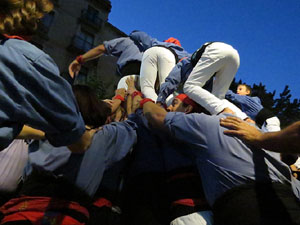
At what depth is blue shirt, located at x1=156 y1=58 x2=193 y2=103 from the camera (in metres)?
2.27

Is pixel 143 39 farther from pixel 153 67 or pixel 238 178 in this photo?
pixel 238 178

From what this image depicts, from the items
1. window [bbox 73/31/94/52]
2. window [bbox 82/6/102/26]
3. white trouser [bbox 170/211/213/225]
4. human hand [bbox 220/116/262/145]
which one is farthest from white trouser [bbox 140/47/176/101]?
window [bbox 82/6/102/26]

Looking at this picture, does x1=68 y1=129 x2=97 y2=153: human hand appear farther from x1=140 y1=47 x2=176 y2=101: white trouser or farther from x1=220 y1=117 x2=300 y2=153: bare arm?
x1=140 y1=47 x2=176 y2=101: white trouser

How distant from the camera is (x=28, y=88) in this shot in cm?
77

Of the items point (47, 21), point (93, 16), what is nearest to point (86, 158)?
point (47, 21)

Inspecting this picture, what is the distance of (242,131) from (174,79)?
1199 millimetres

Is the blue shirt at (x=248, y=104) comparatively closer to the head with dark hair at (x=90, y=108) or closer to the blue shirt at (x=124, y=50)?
the blue shirt at (x=124, y=50)

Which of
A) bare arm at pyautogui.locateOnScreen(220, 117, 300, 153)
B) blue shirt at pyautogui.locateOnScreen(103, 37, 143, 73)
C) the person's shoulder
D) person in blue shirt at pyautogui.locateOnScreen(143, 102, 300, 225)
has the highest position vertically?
blue shirt at pyautogui.locateOnScreen(103, 37, 143, 73)

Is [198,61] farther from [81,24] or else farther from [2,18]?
[81,24]

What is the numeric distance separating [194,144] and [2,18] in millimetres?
1081

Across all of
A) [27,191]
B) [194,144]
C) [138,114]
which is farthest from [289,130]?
[27,191]

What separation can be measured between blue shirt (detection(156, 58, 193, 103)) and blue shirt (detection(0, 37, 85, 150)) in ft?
4.79

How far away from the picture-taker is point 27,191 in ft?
4.15

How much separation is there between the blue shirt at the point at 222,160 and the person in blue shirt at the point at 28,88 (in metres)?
0.67
